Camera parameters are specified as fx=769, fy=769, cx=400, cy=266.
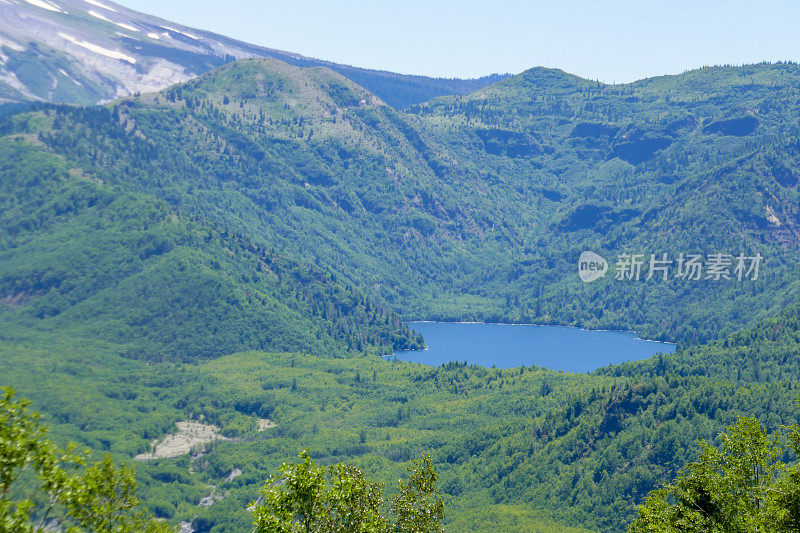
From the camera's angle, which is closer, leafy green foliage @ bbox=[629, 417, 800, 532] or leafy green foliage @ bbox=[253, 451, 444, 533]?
leafy green foliage @ bbox=[253, 451, 444, 533]

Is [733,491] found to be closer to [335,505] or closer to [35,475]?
[335,505]

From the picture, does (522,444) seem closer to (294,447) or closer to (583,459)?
(583,459)

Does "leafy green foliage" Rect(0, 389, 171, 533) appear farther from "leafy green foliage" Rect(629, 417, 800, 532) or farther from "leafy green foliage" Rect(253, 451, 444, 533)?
"leafy green foliage" Rect(629, 417, 800, 532)

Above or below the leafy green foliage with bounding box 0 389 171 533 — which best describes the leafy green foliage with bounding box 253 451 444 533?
below

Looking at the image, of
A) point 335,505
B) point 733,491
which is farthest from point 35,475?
point 733,491

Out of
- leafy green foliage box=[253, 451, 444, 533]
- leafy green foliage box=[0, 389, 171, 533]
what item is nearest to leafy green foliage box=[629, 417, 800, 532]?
leafy green foliage box=[253, 451, 444, 533]

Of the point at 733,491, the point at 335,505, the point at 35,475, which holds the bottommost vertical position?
the point at 335,505

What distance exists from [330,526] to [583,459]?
13705 centimetres

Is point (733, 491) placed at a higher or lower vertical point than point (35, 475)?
lower

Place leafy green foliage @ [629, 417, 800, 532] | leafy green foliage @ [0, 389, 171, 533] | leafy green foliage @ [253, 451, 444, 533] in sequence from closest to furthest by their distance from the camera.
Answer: leafy green foliage @ [0, 389, 171, 533] → leafy green foliage @ [253, 451, 444, 533] → leafy green foliage @ [629, 417, 800, 532]

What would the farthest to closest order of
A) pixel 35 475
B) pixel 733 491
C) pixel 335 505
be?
pixel 733 491, pixel 335 505, pixel 35 475

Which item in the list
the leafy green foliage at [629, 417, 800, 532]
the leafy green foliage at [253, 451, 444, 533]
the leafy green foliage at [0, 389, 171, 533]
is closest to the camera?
the leafy green foliage at [0, 389, 171, 533]

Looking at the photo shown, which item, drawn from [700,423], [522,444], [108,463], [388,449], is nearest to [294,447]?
[388,449]

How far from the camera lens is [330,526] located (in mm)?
40688
